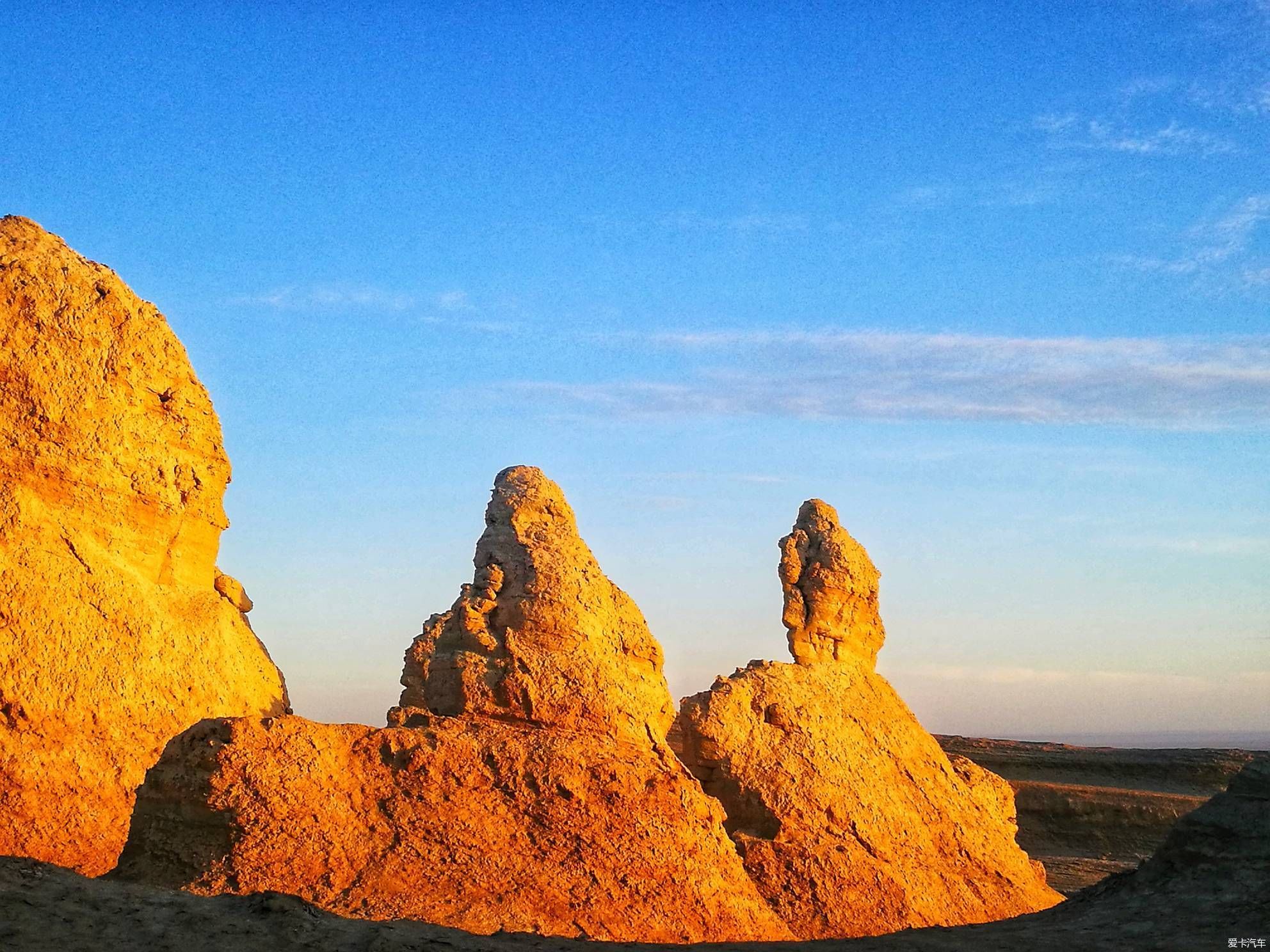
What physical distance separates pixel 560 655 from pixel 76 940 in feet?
22.4

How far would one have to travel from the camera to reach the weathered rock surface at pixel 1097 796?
30.7m

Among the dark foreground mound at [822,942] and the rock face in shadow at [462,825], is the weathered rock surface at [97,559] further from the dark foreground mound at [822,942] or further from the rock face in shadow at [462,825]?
the dark foreground mound at [822,942]

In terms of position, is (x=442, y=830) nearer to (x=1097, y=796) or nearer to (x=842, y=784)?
(x=842, y=784)

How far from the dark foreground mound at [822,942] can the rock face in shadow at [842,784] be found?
6119mm

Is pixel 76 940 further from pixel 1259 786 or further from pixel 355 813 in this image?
pixel 1259 786

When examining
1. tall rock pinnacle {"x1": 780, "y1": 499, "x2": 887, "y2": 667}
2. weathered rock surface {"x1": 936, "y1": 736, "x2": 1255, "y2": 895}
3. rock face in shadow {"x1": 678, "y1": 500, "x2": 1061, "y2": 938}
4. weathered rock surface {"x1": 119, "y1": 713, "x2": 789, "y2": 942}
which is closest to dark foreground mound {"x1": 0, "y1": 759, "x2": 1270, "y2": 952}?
weathered rock surface {"x1": 119, "y1": 713, "x2": 789, "y2": 942}

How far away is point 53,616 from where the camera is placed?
37.7 feet

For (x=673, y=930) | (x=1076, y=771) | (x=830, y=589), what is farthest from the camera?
(x=1076, y=771)

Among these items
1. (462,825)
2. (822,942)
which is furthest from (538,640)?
(822,942)

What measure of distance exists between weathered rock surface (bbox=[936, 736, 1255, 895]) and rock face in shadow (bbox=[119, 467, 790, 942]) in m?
13.1

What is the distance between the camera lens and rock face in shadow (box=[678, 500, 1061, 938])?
49.6ft

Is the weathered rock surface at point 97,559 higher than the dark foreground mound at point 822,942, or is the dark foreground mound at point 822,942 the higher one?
the weathered rock surface at point 97,559

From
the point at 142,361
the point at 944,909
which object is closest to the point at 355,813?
the point at 142,361

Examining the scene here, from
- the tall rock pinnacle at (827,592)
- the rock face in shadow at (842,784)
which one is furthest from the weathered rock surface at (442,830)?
the tall rock pinnacle at (827,592)
